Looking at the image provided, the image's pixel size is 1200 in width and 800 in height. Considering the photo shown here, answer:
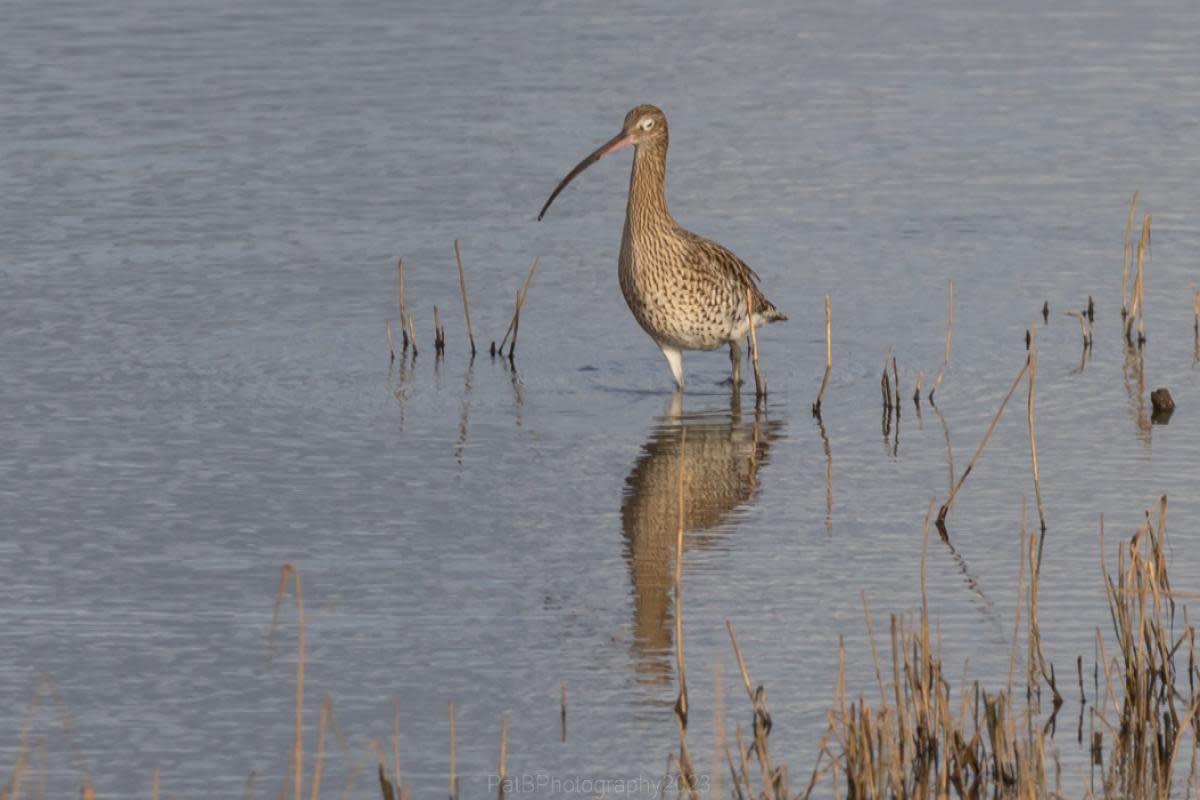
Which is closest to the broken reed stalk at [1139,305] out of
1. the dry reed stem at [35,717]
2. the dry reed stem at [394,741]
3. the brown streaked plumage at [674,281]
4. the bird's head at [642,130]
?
the brown streaked plumage at [674,281]

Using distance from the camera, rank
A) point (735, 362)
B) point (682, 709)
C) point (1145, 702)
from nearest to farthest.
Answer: point (1145, 702) → point (682, 709) → point (735, 362)

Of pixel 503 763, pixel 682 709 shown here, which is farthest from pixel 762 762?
pixel 682 709

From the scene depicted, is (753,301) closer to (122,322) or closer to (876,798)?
(122,322)

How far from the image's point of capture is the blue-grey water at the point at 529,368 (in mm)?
8352

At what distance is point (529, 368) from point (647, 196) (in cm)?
109

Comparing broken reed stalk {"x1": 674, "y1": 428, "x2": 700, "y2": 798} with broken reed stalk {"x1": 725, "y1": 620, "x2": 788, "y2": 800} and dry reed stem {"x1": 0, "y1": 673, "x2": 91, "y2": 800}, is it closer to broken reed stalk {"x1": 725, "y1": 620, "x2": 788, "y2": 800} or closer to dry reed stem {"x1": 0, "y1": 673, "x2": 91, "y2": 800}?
broken reed stalk {"x1": 725, "y1": 620, "x2": 788, "y2": 800}

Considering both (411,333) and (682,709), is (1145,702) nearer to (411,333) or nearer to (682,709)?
(682,709)

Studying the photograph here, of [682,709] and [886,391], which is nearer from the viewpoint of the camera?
[682,709]

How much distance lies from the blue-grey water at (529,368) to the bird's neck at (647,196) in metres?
0.83

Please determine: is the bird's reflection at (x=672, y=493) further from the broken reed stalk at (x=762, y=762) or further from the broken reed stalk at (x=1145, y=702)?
the broken reed stalk at (x=1145, y=702)

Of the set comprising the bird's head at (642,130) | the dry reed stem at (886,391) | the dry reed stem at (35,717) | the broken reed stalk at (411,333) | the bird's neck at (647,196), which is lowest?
the dry reed stem at (35,717)

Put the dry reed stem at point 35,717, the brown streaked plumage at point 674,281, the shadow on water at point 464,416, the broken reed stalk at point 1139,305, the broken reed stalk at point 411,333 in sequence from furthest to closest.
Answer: the broken reed stalk at point 411,333 → the broken reed stalk at point 1139,305 → the brown streaked plumage at point 674,281 → the shadow on water at point 464,416 → the dry reed stem at point 35,717

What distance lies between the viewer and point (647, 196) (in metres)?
13.0

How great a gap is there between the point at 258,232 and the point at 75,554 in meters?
6.33
